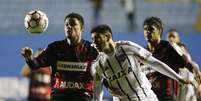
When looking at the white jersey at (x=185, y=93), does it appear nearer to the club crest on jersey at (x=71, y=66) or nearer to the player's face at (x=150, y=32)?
the player's face at (x=150, y=32)

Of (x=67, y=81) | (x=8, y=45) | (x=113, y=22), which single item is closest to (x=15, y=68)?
(x=8, y=45)

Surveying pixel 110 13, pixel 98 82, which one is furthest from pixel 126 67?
pixel 110 13

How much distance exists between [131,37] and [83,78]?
4539mm

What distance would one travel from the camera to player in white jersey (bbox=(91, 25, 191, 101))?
16.8 ft

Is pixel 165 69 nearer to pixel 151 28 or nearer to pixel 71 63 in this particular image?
pixel 151 28

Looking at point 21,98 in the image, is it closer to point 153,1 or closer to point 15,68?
point 15,68

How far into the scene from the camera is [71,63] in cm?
564

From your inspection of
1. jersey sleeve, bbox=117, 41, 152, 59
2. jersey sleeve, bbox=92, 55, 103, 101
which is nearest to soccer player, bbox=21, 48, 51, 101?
jersey sleeve, bbox=92, 55, 103, 101

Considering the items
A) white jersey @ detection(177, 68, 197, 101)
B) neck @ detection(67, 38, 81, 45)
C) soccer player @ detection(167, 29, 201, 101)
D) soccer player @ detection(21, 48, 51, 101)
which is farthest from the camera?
soccer player @ detection(21, 48, 51, 101)

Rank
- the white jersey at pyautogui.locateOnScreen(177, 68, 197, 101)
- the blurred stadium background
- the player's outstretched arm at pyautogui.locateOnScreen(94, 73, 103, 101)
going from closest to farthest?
the player's outstretched arm at pyautogui.locateOnScreen(94, 73, 103, 101) → the white jersey at pyautogui.locateOnScreen(177, 68, 197, 101) → the blurred stadium background

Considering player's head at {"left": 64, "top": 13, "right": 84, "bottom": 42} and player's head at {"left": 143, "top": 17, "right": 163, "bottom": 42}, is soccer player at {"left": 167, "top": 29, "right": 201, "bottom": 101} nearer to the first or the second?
player's head at {"left": 143, "top": 17, "right": 163, "bottom": 42}

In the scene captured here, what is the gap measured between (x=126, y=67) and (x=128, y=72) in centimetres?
5

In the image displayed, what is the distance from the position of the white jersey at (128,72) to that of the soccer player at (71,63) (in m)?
0.44

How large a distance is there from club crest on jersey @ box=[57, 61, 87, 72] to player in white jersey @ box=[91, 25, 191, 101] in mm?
412
